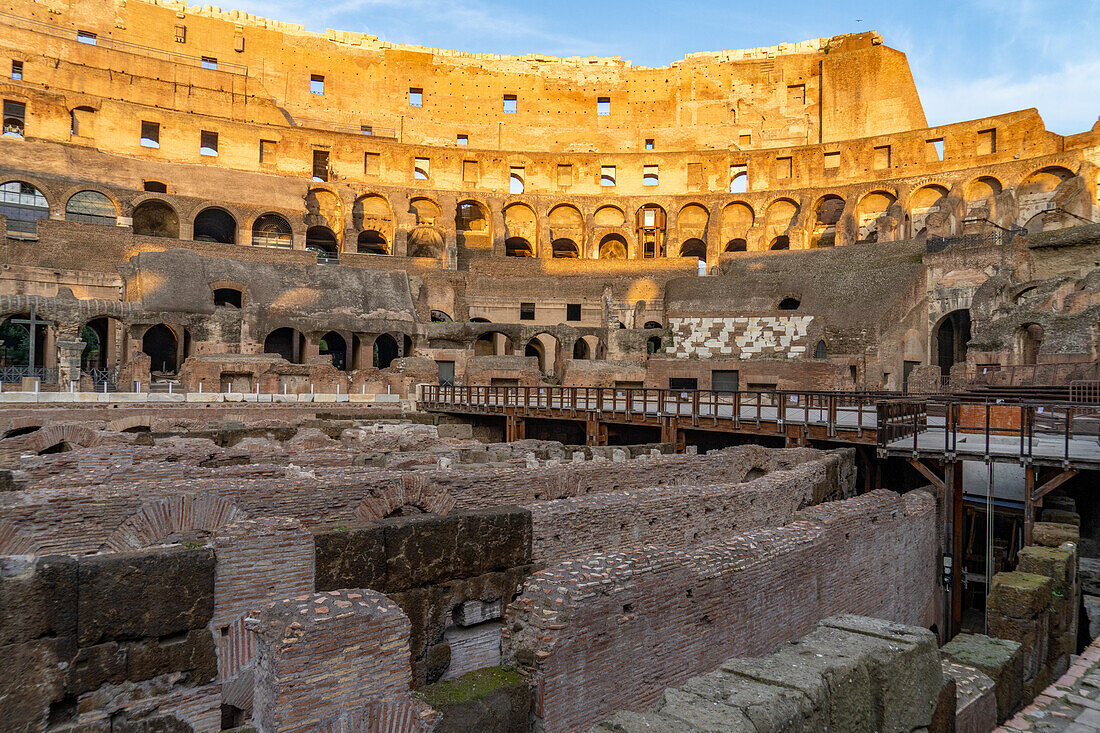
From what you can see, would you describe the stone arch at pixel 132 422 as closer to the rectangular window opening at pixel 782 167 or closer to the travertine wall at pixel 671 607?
the travertine wall at pixel 671 607

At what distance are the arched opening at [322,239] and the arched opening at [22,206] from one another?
1306 cm

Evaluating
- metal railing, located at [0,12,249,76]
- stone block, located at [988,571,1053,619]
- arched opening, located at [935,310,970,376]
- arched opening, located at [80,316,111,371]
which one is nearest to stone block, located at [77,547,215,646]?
stone block, located at [988,571,1053,619]

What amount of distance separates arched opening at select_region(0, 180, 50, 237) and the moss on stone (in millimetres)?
38330


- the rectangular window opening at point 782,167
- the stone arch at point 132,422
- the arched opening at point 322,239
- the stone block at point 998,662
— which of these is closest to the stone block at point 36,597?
the stone block at point 998,662

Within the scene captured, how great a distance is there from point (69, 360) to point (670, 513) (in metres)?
23.8

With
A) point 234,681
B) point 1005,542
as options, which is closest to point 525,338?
point 1005,542

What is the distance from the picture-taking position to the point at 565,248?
47.9 metres

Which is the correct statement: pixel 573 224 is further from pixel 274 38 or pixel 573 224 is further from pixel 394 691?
pixel 394 691

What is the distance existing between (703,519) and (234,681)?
4.75 meters

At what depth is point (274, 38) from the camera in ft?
163

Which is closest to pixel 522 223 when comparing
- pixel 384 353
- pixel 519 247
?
→ pixel 519 247

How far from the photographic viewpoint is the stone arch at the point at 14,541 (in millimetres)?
5021

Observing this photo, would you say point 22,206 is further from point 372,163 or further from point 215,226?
point 372,163

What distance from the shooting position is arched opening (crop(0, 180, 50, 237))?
33000 millimetres
